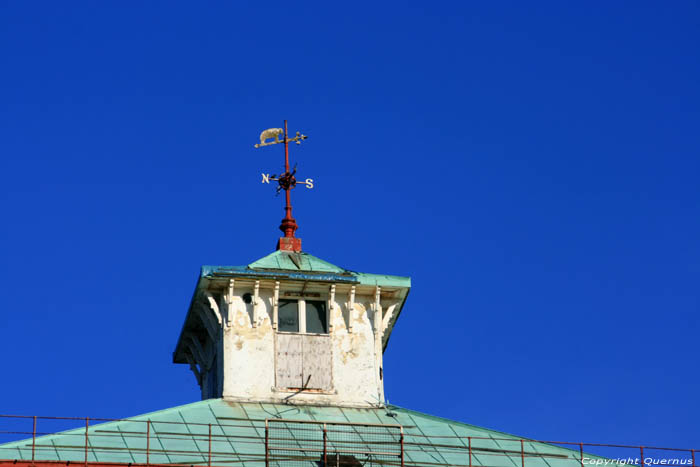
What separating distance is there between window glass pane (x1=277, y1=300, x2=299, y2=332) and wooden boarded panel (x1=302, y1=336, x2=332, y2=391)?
0.65 metres

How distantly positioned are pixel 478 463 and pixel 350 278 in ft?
28.2

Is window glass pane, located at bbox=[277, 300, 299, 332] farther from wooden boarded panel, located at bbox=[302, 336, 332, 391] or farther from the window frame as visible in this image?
wooden boarded panel, located at bbox=[302, 336, 332, 391]

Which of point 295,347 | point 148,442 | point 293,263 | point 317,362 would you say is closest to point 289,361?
point 295,347

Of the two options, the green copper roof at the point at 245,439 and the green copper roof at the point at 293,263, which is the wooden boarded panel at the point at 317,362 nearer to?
the green copper roof at the point at 245,439

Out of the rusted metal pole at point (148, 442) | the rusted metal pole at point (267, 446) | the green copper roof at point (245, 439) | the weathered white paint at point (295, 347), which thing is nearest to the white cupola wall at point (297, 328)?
the weathered white paint at point (295, 347)

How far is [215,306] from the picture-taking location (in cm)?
→ 6084

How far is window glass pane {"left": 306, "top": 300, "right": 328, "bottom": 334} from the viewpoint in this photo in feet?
201

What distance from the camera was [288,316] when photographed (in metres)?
61.2

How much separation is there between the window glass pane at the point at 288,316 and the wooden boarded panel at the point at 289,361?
420 millimetres

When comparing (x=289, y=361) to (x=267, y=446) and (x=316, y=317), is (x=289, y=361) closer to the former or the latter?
(x=316, y=317)

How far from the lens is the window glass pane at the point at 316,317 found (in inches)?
2410

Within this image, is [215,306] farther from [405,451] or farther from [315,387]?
[405,451]

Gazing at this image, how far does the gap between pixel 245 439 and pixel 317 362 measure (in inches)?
236

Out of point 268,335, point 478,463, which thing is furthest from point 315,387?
point 478,463
